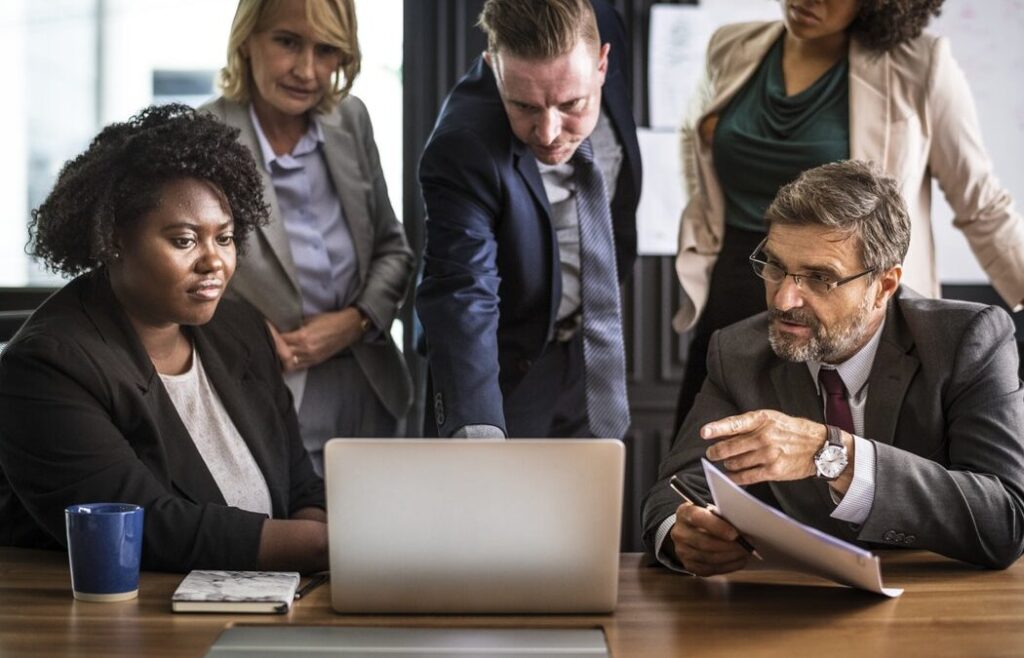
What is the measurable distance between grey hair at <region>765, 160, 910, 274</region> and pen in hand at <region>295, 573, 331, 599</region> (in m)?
0.98

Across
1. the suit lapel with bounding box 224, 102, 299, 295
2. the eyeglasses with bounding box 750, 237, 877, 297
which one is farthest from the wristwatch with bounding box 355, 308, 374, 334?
the eyeglasses with bounding box 750, 237, 877, 297

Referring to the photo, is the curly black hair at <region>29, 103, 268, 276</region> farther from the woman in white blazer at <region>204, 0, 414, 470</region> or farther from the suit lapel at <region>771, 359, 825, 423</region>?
the suit lapel at <region>771, 359, 825, 423</region>

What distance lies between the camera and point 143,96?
12.3ft

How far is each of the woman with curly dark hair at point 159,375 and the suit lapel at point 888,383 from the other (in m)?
0.91

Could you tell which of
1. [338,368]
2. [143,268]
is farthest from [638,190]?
[143,268]

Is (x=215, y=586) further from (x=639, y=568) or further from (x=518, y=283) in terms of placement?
(x=518, y=283)

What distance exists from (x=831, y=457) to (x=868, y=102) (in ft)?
3.39

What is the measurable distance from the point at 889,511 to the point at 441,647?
2.51ft

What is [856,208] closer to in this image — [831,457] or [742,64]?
[831,457]

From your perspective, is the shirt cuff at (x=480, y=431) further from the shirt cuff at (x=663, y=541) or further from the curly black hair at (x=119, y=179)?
the curly black hair at (x=119, y=179)

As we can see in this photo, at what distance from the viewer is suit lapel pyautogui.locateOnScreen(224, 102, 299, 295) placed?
2717 millimetres

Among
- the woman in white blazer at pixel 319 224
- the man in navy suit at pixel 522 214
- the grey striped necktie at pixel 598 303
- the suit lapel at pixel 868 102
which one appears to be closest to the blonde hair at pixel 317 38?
the woman in white blazer at pixel 319 224

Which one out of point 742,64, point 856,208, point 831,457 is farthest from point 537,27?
point 831,457

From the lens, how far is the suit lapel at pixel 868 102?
Answer: 2.53m
